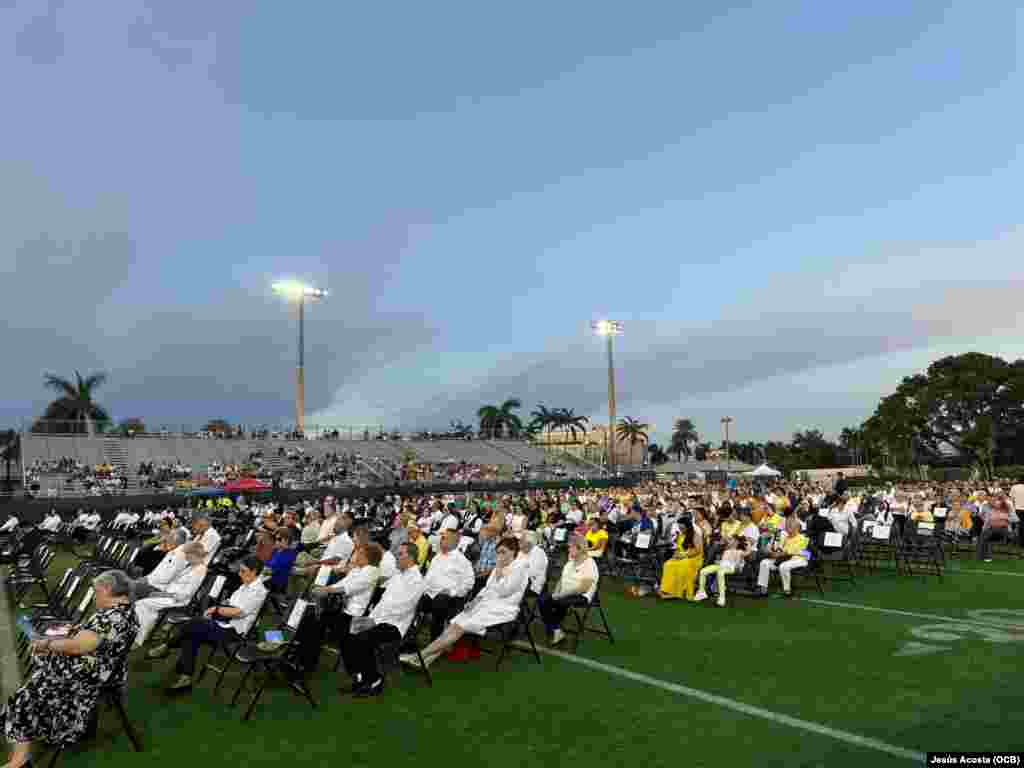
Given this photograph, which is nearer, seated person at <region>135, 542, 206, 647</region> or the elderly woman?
the elderly woman

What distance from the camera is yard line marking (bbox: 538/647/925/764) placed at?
492 centimetres

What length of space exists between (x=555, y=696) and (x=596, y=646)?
1.88 metres

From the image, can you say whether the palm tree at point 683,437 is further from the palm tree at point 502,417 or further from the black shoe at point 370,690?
the black shoe at point 370,690

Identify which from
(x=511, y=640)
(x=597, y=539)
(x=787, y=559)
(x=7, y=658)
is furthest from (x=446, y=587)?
(x=597, y=539)

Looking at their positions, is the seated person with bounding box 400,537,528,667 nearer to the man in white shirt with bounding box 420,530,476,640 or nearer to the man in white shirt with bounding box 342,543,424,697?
the man in white shirt with bounding box 420,530,476,640

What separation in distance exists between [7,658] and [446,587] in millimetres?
4857

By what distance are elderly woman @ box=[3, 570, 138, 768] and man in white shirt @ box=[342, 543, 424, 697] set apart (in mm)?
1942

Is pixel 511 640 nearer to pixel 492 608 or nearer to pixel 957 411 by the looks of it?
pixel 492 608

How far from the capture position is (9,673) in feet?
24.0

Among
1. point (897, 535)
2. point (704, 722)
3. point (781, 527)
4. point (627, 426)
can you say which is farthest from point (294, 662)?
point (627, 426)

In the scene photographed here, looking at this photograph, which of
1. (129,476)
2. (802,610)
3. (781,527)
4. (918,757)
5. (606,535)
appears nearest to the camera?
(918,757)

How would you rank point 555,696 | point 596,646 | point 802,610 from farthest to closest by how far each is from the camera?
1. point 802,610
2. point 596,646
3. point 555,696

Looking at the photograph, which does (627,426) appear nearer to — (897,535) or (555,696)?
(897,535)

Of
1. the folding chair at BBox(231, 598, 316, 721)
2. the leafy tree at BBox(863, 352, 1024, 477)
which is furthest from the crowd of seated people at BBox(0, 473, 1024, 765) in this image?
the leafy tree at BBox(863, 352, 1024, 477)
